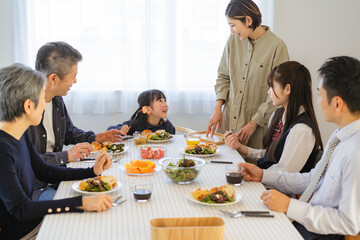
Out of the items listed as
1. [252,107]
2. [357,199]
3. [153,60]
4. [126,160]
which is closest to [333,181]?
[357,199]

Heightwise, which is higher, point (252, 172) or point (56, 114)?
point (56, 114)

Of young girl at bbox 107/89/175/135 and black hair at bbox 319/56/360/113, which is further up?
black hair at bbox 319/56/360/113

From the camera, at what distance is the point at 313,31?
15.5 ft

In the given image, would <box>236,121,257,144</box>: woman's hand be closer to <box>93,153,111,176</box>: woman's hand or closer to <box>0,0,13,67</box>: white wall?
<box>93,153,111,176</box>: woman's hand

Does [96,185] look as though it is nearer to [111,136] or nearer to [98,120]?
[111,136]

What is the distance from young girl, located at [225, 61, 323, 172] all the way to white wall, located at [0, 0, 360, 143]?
2275 millimetres

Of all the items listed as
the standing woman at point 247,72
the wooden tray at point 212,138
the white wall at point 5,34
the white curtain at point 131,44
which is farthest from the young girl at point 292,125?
the white wall at point 5,34

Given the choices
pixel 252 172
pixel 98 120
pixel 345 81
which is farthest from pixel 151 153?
pixel 98 120

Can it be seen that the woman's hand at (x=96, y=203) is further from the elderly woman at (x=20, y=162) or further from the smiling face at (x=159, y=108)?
the smiling face at (x=159, y=108)

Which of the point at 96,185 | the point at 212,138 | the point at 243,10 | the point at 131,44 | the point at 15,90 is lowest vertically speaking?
the point at 212,138

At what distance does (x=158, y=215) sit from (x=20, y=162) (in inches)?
27.2

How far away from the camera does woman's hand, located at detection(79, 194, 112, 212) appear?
160cm

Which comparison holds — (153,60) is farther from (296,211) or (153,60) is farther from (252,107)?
(296,211)

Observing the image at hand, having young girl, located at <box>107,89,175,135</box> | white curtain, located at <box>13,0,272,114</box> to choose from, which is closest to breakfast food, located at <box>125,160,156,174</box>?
young girl, located at <box>107,89,175,135</box>
